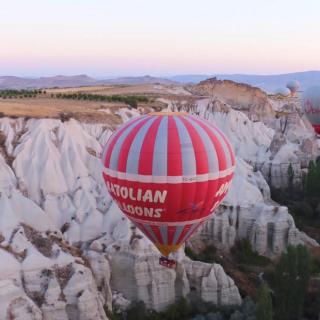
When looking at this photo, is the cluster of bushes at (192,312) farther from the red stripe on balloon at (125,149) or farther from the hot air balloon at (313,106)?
the hot air balloon at (313,106)

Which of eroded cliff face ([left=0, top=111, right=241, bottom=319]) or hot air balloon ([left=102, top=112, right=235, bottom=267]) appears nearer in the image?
hot air balloon ([left=102, top=112, right=235, bottom=267])

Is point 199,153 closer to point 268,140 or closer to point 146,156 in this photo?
point 146,156

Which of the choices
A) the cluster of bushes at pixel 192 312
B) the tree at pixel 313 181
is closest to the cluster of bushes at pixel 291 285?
the cluster of bushes at pixel 192 312

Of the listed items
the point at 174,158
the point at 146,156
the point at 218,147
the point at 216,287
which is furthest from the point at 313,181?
the point at 146,156

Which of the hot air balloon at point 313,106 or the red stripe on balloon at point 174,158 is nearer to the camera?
the red stripe on balloon at point 174,158

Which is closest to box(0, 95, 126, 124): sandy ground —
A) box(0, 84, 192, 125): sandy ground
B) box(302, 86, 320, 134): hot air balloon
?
box(0, 84, 192, 125): sandy ground

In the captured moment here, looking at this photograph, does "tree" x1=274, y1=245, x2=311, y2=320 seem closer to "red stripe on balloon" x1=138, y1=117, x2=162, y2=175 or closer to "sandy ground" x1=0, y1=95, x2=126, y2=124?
"red stripe on balloon" x1=138, y1=117, x2=162, y2=175
